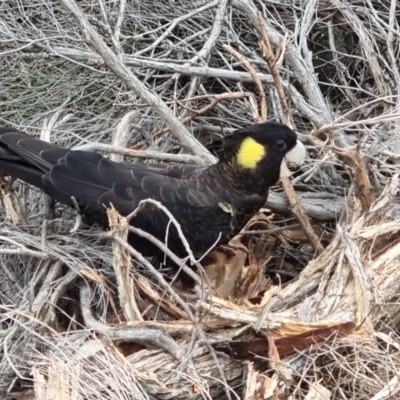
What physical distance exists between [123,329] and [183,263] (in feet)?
0.89

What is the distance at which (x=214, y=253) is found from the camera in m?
2.60

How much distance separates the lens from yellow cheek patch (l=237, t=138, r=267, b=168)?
2.49m

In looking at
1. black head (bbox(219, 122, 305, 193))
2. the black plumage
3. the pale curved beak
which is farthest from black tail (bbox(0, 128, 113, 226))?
the pale curved beak

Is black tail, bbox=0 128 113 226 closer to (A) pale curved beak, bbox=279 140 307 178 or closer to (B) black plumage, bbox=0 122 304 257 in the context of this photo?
(B) black plumage, bbox=0 122 304 257

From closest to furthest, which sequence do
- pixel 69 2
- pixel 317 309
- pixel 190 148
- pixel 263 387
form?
pixel 263 387 < pixel 317 309 < pixel 69 2 < pixel 190 148

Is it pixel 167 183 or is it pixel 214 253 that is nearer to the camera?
pixel 167 183

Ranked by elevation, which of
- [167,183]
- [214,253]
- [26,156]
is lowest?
[214,253]

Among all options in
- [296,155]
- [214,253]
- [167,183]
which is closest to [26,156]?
[167,183]

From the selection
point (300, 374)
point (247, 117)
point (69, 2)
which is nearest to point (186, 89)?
point (247, 117)

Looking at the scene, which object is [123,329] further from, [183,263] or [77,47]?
[77,47]

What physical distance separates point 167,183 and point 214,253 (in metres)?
0.30

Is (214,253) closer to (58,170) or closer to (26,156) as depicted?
(58,170)

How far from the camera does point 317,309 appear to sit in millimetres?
2176

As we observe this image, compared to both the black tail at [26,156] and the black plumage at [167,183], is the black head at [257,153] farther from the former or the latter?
the black tail at [26,156]
